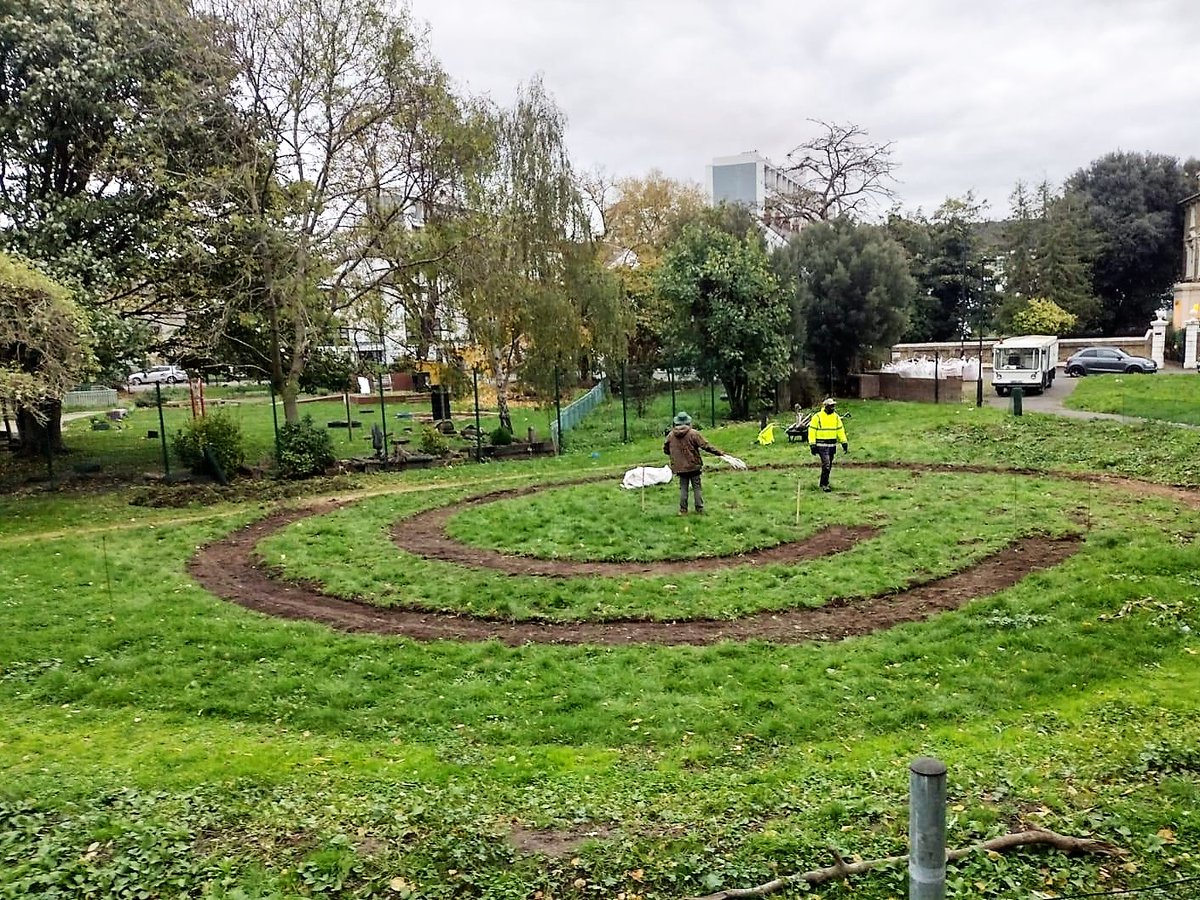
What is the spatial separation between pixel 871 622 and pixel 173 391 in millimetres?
49202

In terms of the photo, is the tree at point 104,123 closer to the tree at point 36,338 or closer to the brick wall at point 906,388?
the tree at point 36,338

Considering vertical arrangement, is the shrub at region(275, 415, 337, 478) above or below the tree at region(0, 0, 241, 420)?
below

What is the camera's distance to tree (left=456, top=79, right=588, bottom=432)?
25.6 meters

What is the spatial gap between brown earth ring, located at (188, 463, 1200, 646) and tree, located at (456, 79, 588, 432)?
48.1 feet

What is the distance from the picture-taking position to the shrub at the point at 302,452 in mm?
21078

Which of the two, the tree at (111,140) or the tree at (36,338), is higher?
the tree at (111,140)

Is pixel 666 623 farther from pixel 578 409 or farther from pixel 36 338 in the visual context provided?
pixel 578 409

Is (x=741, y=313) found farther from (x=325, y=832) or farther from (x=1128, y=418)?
(x=325, y=832)

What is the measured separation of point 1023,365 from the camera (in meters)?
34.0

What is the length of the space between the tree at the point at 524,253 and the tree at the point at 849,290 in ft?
31.3

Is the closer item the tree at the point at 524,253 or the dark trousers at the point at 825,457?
the dark trousers at the point at 825,457

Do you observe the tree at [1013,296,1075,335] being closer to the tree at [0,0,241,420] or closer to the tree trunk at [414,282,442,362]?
the tree trunk at [414,282,442,362]

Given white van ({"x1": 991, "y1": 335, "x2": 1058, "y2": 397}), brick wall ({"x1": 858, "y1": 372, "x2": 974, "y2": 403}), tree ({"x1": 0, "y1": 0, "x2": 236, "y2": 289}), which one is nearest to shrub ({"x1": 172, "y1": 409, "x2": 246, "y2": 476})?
tree ({"x1": 0, "y1": 0, "x2": 236, "y2": 289})

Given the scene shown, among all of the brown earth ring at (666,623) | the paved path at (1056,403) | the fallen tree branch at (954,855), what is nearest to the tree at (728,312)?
the paved path at (1056,403)
